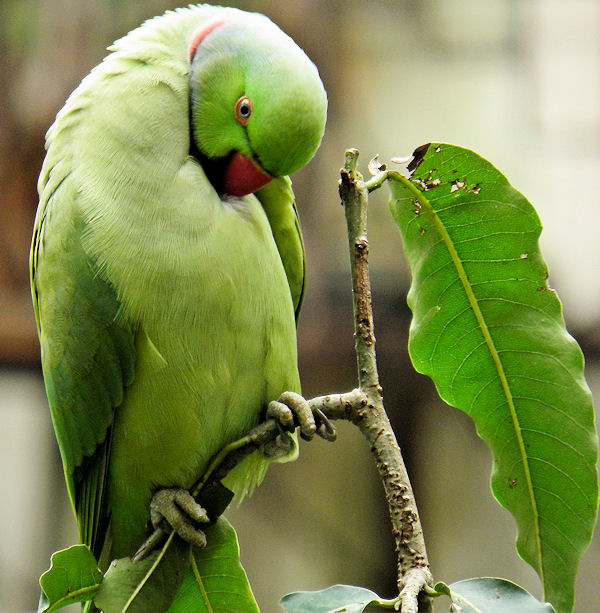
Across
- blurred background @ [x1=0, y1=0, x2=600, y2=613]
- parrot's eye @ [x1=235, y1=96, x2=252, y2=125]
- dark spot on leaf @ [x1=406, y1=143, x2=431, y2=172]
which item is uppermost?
parrot's eye @ [x1=235, y1=96, x2=252, y2=125]

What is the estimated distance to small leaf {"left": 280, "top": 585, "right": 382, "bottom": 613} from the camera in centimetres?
91

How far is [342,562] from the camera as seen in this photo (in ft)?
9.78

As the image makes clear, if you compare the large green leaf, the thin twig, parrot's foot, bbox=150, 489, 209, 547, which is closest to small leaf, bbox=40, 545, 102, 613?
parrot's foot, bbox=150, 489, 209, 547

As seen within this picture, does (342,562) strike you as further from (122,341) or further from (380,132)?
(122,341)

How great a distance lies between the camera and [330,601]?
93cm

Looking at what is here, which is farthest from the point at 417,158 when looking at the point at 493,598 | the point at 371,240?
the point at 371,240

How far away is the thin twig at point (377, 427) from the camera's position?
867 mm

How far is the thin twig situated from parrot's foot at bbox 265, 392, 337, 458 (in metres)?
0.08

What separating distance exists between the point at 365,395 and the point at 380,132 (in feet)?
7.43

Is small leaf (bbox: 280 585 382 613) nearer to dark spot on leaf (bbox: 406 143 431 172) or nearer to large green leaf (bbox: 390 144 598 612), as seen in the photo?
large green leaf (bbox: 390 144 598 612)

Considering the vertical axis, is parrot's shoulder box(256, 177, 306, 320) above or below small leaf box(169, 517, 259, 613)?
above

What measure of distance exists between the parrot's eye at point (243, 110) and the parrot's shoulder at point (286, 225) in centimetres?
20

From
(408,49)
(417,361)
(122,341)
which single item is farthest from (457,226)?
(408,49)

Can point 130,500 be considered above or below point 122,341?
below
